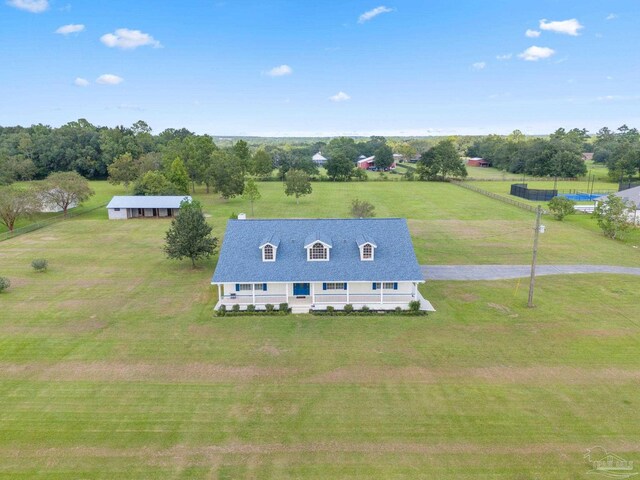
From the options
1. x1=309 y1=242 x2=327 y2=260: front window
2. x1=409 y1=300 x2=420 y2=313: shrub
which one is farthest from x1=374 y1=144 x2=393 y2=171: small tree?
x1=409 y1=300 x2=420 y2=313: shrub

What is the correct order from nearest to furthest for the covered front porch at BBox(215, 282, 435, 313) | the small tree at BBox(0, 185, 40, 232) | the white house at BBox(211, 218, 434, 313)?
the white house at BBox(211, 218, 434, 313)
the covered front porch at BBox(215, 282, 435, 313)
the small tree at BBox(0, 185, 40, 232)

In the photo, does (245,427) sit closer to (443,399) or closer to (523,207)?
(443,399)

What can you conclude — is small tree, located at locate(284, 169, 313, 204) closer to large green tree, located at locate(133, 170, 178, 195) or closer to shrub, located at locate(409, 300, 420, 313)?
large green tree, located at locate(133, 170, 178, 195)

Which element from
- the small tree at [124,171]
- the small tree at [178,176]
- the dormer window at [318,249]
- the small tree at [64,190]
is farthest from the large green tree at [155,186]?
the dormer window at [318,249]

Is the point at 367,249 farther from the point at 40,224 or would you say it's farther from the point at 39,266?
the point at 40,224

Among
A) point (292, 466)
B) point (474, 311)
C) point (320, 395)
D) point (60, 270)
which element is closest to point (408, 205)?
point (474, 311)
